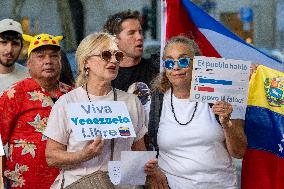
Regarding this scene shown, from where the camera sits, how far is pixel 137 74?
5.56m

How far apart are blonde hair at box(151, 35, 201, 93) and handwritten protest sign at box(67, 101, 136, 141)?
0.43 metres

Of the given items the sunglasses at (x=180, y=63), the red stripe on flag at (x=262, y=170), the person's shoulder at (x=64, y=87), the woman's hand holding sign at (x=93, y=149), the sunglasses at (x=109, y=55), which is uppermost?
the sunglasses at (x=109, y=55)

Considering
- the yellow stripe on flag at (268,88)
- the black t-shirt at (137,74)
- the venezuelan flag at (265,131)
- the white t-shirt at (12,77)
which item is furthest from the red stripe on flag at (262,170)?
the white t-shirt at (12,77)

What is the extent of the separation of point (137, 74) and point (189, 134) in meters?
1.07

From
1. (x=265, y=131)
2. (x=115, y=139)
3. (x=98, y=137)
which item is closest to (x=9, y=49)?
(x=115, y=139)

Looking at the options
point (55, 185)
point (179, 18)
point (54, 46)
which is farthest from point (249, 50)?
point (55, 185)

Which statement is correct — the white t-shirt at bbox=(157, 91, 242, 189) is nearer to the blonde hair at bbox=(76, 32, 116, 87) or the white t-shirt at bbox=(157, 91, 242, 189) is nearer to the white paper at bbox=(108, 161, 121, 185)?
the white paper at bbox=(108, 161, 121, 185)

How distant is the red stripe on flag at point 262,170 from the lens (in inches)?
204

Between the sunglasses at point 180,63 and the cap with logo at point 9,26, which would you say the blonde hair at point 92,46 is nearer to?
the sunglasses at point 180,63

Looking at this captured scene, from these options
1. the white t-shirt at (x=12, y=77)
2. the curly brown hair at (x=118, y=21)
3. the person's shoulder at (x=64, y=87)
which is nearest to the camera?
the person's shoulder at (x=64, y=87)

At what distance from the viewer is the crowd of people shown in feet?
14.7

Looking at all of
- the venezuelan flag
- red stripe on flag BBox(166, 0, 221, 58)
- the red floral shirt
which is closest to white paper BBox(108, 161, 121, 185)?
the red floral shirt

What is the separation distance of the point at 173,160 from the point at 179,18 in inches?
53.7

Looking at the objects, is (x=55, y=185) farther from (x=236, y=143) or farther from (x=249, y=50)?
(x=249, y=50)
